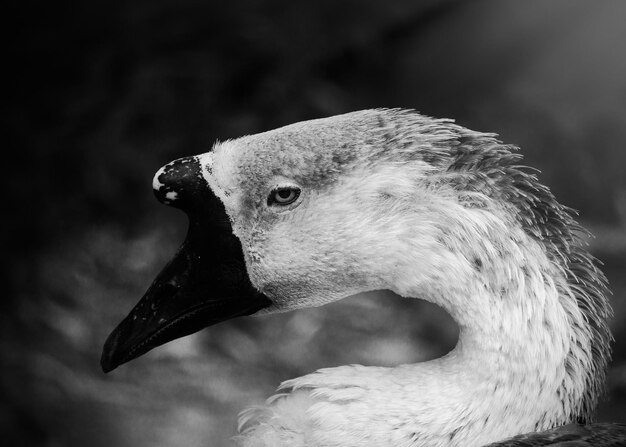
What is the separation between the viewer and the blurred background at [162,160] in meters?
1.05

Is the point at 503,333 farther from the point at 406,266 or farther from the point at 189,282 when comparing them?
the point at 189,282

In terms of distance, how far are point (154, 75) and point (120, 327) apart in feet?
1.48

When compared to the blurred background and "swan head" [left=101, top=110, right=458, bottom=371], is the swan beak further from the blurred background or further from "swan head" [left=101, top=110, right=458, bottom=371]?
the blurred background

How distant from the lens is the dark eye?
2.57ft

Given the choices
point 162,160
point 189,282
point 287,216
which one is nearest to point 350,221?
point 287,216

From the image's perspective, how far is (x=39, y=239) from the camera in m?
1.11

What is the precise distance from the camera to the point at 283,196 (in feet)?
2.59

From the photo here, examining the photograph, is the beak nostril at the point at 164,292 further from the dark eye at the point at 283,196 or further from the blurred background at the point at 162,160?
the blurred background at the point at 162,160

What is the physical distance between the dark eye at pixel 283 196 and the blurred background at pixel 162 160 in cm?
32

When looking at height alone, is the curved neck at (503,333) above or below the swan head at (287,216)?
below

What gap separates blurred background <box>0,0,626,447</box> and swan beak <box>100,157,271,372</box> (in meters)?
0.27

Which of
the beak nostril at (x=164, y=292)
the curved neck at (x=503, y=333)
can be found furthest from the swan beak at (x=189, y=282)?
the curved neck at (x=503, y=333)

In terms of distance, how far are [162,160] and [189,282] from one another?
368 millimetres

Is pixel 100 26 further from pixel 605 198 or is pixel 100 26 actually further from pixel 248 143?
pixel 605 198
